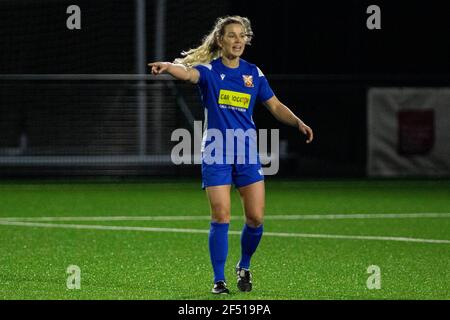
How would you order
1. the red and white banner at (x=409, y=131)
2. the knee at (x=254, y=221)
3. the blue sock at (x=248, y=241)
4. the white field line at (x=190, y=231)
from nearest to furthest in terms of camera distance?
the knee at (x=254, y=221), the blue sock at (x=248, y=241), the white field line at (x=190, y=231), the red and white banner at (x=409, y=131)

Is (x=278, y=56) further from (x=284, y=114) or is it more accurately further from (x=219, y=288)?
(x=219, y=288)

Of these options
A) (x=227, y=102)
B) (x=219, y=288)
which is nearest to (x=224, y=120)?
(x=227, y=102)

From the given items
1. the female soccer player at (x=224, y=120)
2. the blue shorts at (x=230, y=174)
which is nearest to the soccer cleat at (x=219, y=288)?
the female soccer player at (x=224, y=120)

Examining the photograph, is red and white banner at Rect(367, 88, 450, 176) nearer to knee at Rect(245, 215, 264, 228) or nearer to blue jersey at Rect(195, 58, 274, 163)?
knee at Rect(245, 215, 264, 228)

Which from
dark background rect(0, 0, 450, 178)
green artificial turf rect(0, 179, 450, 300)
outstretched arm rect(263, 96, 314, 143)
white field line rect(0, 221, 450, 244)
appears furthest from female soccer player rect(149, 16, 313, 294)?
dark background rect(0, 0, 450, 178)

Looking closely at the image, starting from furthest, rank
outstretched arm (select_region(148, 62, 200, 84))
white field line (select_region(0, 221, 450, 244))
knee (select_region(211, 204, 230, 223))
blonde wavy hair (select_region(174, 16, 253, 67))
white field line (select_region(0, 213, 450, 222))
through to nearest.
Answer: white field line (select_region(0, 213, 450, 222))
white field line (select_region(0, 221, 450, 244))
blonde wavy hair (select_region(174, 16, 253, 67))
knee (select_region(211, 204, 230, 223))
outstretched arm (select_region(148, 62, 200, 84))

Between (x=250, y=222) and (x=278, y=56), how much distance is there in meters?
19.5

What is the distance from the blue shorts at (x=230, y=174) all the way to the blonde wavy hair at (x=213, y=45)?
0.81 metres

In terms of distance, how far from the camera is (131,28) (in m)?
24.4

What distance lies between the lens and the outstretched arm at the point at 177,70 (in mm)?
7844

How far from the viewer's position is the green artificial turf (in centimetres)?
859

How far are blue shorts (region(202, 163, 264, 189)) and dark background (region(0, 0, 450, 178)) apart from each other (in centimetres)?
1379

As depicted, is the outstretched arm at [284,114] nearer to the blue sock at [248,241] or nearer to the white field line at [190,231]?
the blue sock at [248,241]

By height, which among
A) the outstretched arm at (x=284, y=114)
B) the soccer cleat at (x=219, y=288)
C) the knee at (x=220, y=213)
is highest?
the outstretched arm at (x=284, y=114)
